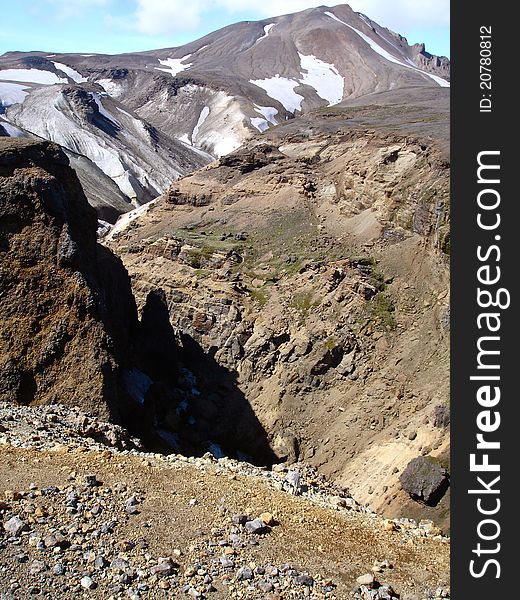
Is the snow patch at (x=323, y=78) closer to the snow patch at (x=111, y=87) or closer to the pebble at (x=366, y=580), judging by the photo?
the snow patch at (x=111, y=87)

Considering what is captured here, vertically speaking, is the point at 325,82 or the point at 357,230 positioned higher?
the point at 325,82

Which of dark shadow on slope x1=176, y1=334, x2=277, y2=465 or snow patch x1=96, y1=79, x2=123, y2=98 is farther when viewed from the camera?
snow patch x1=96, y1=79, x2=123, y2=98

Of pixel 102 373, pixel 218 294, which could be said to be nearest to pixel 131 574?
pixel 102 373

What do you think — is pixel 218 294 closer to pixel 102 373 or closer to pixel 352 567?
pixel 102 373

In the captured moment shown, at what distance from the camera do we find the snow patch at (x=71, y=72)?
412 feet

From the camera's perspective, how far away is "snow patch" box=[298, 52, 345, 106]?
117344mm

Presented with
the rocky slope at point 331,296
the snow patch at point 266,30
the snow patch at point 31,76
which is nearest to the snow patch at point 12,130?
the rocky slope at point 331,296

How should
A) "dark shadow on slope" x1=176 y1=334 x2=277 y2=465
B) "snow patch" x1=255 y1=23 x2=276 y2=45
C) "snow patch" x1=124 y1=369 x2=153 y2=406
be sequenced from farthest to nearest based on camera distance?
"snow patch" x1=255 y1=23 x2=276 y2=45 → "dark shadow on slope" x1=176 y1=334 x2=277 y2=465 → "snow patch" x1=124 y1=369 x2=153 y2=406

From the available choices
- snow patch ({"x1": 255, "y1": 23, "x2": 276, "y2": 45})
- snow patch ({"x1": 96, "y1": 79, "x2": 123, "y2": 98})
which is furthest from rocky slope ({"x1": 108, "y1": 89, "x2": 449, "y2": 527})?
snow patch ({"x1": 255, "y1": 23, "x2": 276, "y2": 45})

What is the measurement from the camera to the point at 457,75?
6.97m

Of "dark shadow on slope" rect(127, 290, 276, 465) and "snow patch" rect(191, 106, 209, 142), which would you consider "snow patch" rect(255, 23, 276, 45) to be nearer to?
"snow patch" rect(191, 106, 209, 142)

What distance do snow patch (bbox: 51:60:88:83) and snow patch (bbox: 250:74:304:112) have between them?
33169mm

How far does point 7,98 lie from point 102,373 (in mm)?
85233

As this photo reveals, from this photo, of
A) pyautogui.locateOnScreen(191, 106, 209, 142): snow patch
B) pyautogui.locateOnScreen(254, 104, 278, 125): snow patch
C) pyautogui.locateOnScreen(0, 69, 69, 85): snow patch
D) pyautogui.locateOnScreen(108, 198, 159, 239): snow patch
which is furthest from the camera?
pyautogui.locateOnScreen(0, 69, 69, 85): snow patch
